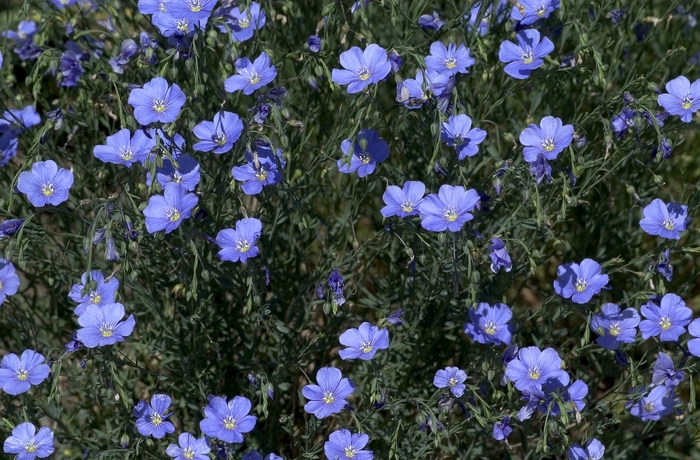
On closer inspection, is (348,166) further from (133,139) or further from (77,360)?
(77,360)

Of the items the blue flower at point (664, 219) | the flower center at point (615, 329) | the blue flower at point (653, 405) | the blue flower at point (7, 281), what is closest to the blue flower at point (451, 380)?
the flower center at point (615, 329)

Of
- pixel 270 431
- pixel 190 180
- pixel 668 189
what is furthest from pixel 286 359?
pixel 668 189

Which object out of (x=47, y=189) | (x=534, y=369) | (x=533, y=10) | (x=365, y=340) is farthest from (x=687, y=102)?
(x=47, y=189)

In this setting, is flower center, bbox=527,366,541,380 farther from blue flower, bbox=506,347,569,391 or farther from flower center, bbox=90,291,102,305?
flower center, bbox=90,291,102,305

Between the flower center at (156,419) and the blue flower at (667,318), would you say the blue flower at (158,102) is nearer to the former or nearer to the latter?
the flower center at (156,419)

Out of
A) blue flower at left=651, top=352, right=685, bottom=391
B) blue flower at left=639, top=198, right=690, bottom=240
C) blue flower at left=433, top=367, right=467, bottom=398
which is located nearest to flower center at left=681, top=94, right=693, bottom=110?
blue flower at left=639, top=198, right=690, bottom=240

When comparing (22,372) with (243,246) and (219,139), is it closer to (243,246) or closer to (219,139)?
(243,246)

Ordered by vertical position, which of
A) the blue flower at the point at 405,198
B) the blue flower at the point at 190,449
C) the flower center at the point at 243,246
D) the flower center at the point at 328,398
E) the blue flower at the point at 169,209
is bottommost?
the blue flower at the point at 190,449
